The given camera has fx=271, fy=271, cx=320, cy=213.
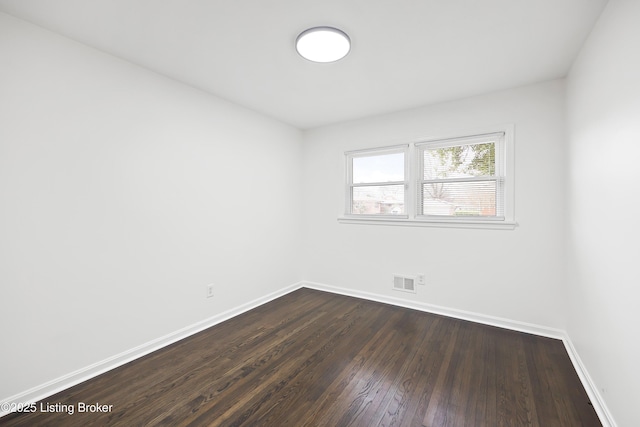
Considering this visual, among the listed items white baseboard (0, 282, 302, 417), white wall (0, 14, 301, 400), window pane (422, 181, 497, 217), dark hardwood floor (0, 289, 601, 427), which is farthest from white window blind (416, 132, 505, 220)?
white baseboard (0, 282, 302, 417)

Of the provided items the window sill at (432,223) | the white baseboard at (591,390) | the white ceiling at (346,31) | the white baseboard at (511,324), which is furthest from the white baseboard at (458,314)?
the white ceiling at (346,31)

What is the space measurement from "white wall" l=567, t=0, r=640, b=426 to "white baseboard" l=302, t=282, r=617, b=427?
8cm

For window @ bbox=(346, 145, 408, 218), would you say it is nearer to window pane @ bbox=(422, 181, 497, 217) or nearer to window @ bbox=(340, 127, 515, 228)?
window @ bbox=(340, 127, 515, 228)

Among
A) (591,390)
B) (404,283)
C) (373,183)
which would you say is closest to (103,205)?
(373,183)

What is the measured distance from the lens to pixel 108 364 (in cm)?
218

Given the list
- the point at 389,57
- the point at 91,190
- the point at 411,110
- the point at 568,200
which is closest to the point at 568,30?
the point at 389,57

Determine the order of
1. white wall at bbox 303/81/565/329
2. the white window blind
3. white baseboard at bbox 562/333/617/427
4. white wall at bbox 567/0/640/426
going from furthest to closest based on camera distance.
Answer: the white window blind < white wall at bbox 303/81/565/329 < white baseboard at bbox 562/333/617/427 < white wall at bbox 567/0/640/426

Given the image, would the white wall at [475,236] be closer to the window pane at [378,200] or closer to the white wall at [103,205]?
the window pane at [378,200]

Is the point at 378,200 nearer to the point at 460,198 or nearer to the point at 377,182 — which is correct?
the point at 377,182

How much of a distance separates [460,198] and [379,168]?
114 centimetres

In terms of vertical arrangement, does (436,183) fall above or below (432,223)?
above

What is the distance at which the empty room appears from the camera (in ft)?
5.61

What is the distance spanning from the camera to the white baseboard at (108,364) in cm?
180

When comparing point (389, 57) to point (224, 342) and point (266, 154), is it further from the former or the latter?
point (224, 342)
